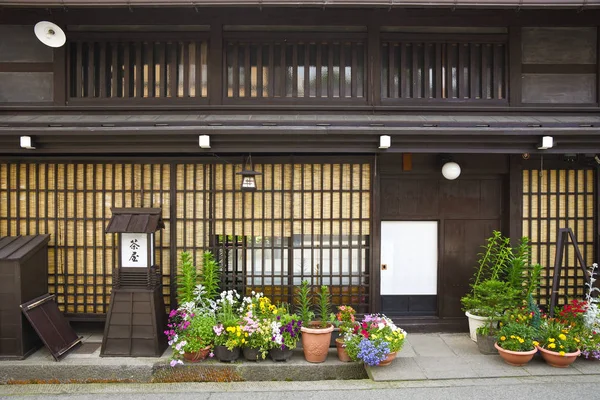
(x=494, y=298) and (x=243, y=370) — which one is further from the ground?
(x=494, y=298)

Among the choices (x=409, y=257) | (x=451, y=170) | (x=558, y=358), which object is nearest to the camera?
(x=558, y=358)

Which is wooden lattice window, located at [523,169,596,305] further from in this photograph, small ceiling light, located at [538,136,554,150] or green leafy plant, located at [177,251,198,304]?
green leafy plant, located at [177,251,198,304]

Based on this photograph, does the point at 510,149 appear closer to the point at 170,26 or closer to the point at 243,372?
the point at 243,372

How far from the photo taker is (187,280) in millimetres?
7383

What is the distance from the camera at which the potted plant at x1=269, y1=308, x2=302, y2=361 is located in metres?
6.77

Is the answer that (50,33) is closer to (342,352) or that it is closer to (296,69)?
(296,69)

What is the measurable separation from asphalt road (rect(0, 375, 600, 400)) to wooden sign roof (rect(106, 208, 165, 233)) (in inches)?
92.0

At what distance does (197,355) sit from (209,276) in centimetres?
132

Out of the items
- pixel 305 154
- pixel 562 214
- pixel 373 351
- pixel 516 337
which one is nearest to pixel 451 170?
pixel 562 214

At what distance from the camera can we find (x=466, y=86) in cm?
839

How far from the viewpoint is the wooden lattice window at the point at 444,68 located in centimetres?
830

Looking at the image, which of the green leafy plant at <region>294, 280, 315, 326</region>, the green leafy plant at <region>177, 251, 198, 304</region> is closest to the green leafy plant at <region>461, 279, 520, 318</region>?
the green leafy plant at <region>294, 280, 315, 326</region>

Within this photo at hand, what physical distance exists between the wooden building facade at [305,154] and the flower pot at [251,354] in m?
1.44

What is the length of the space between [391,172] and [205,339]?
4337 mm
